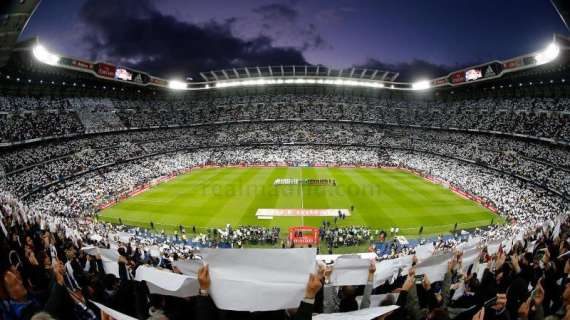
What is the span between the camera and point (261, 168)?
192ft

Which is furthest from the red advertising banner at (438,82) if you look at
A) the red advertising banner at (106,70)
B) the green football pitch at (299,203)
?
the red advertising banner at (106,70)

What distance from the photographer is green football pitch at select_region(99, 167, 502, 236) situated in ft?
97.8

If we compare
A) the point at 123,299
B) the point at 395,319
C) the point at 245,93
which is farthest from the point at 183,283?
the point at 245,93

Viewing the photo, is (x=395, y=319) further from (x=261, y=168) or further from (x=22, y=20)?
(x=261, y=168)

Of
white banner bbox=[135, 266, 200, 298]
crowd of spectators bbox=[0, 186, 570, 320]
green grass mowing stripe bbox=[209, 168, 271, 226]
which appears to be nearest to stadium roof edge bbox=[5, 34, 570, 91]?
green grass mowing stripe bbox=[209, 168, 271, 226]

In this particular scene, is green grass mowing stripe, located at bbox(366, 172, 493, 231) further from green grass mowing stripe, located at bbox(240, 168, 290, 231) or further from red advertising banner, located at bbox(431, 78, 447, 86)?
red advertising banner, located at bbox(431, 78, 447, 86)

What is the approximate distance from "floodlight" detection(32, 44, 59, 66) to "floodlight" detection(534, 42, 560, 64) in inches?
2808

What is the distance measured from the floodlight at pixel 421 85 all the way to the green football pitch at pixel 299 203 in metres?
36.9

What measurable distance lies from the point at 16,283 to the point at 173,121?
80085 millimetres

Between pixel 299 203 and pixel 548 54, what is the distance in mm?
41619

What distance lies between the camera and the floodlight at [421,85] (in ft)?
251

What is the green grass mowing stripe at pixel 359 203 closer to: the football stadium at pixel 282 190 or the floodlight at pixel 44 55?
the football stadium at pixel 282 190

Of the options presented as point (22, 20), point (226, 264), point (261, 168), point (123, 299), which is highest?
point (22, 20)

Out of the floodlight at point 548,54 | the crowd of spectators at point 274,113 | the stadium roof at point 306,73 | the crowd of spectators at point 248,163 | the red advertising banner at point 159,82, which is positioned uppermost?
the stadium roof at point 306,73
